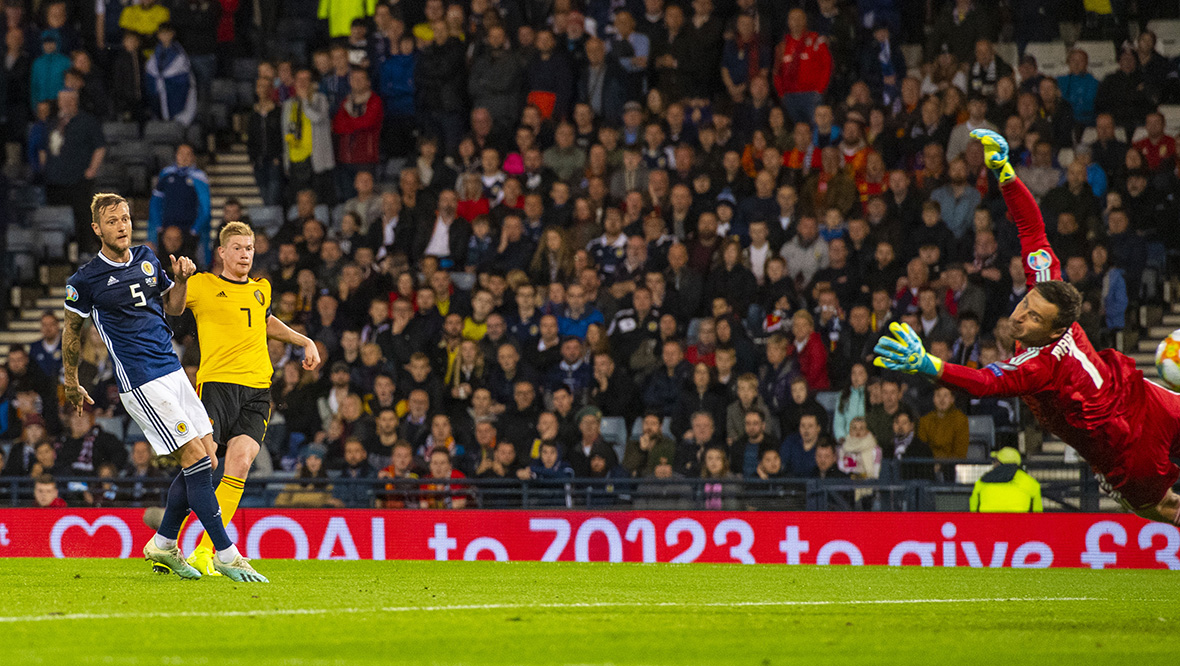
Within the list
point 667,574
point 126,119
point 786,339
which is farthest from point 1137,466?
point 126,119

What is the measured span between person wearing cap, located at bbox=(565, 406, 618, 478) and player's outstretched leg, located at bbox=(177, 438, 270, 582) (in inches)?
243

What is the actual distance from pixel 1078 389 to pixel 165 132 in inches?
583

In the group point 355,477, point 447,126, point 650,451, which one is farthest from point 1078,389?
point 447,126

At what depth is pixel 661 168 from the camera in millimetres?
17484

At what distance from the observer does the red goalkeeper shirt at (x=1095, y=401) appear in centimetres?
780

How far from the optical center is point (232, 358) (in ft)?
31.8

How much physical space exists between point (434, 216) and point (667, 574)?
7.72 m

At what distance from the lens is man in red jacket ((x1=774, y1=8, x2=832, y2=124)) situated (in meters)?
17.9

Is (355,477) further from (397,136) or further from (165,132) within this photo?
(165,132)

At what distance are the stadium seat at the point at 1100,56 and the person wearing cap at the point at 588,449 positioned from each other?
7.71 m

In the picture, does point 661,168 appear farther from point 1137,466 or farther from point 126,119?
point 1137,466

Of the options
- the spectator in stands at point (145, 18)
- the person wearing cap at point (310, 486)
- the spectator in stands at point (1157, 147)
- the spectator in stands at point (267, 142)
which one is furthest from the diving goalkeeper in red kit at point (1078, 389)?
the spectator in stands at point (145, 18)

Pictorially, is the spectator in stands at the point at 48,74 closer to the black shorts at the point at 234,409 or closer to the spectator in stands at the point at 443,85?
the spectator in stands at the point at 443,85

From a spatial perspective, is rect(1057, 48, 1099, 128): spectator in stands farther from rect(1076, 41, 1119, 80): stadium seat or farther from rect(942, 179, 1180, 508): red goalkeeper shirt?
rect(942, 179, 1180, 508): red goalkeeper shirt
